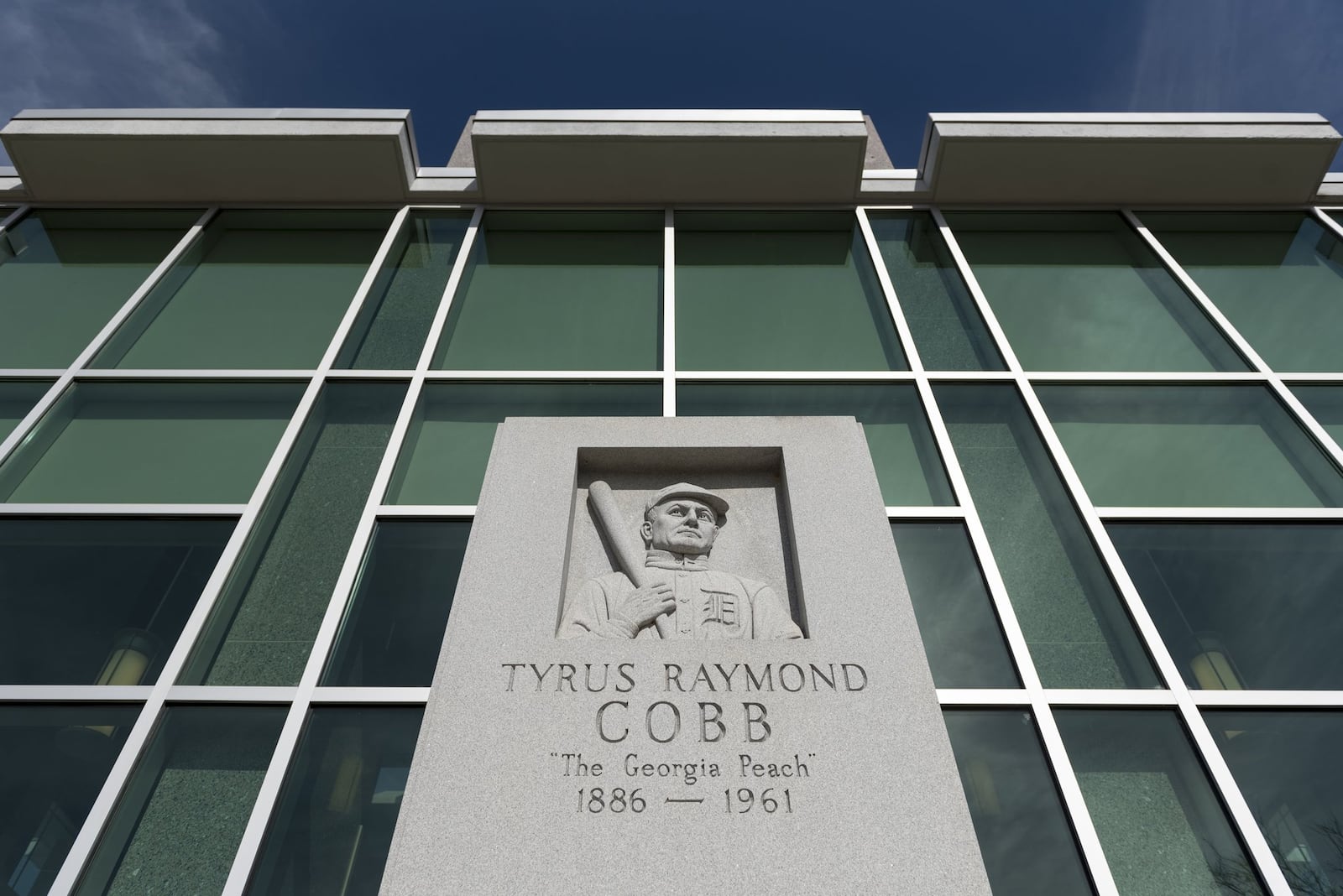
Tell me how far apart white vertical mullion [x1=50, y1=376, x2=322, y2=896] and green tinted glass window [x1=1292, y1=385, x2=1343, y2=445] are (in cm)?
A: 899

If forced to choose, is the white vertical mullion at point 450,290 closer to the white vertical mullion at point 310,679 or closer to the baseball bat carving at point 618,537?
the white vertical mullion at point 310,679

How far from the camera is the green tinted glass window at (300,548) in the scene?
606cm

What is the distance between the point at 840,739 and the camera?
4449 millimetres

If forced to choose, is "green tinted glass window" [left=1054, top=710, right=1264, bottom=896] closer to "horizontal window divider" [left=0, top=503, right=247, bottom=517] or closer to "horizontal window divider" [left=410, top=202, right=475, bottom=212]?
"horizontal window divider" [left=0, top=503, right=247, bottom=517]

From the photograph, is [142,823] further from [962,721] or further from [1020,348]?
[1020,348]

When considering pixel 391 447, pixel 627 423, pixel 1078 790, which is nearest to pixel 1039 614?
pixel 1078 790

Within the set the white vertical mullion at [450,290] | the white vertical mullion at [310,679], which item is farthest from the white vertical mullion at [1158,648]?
the white vertical mullion at [450,290]

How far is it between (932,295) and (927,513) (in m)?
3.36

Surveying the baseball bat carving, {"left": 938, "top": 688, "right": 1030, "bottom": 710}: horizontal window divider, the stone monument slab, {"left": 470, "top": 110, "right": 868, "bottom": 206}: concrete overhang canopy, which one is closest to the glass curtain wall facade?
{"left": 938, "top": 688, "right": 1030, "bottom": 710}: horizontal window divider

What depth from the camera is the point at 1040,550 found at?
6902 millimetres

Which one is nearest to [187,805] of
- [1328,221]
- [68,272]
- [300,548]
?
[300,548]

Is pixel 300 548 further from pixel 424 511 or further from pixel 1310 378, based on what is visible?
pixel 1310 378

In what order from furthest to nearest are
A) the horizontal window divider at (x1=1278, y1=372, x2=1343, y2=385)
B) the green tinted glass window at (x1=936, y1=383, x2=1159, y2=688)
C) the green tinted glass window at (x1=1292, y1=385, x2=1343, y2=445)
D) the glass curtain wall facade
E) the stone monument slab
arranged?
1. the horizontal window divider at (x1=1278, y1=372, x2=1343, y2=385)
2. the green tinted glass window at (x1=1292, y1=385, x2=1343, y2=445)
3. the green tinted glass window at (x1=936, y1=383, x2=1159, y2=688)
4. the glass curtain wall facade
5. the stone monument slab

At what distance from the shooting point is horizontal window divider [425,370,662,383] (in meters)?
8.54
